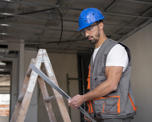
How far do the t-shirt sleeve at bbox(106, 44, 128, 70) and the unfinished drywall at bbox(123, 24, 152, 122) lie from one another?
10.8 ft

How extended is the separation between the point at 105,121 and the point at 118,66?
0.34 m

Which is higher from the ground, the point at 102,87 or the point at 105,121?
the point at 102,87

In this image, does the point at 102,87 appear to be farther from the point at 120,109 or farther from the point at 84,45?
the point at 84,45

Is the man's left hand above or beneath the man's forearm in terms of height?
beneath

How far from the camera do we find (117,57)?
3.64 ft

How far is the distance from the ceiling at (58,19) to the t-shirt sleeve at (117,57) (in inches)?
101

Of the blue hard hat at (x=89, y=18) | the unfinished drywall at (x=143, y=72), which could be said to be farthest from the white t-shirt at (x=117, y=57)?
the unfinished drywall at (x=143, y=72)

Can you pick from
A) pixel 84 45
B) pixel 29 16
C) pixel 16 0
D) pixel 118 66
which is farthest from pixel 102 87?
pixel 84 45

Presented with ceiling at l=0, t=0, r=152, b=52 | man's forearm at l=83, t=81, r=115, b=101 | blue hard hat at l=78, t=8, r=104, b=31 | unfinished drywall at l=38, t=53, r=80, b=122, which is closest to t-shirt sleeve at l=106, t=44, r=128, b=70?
man's forearm at l=83, t=81, r=115, b=101

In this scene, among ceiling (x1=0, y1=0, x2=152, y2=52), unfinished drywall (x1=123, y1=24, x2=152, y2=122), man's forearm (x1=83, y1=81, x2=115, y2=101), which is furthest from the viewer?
unfinished drywall (x1=123, y1=24, x2=152, y2=122)

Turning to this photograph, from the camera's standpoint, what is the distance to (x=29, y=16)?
393 cm

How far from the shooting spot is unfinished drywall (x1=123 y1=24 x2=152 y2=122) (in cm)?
420

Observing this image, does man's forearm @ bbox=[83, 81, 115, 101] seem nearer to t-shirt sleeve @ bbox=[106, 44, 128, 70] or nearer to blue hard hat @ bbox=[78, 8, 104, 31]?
t-shirt sleeve @ bbox=[106, 44, 128, 70]

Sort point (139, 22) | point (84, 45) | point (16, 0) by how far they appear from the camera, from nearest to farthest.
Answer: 1. point (16, 0)
2. point (139, 22)
3. point (84, 45)
